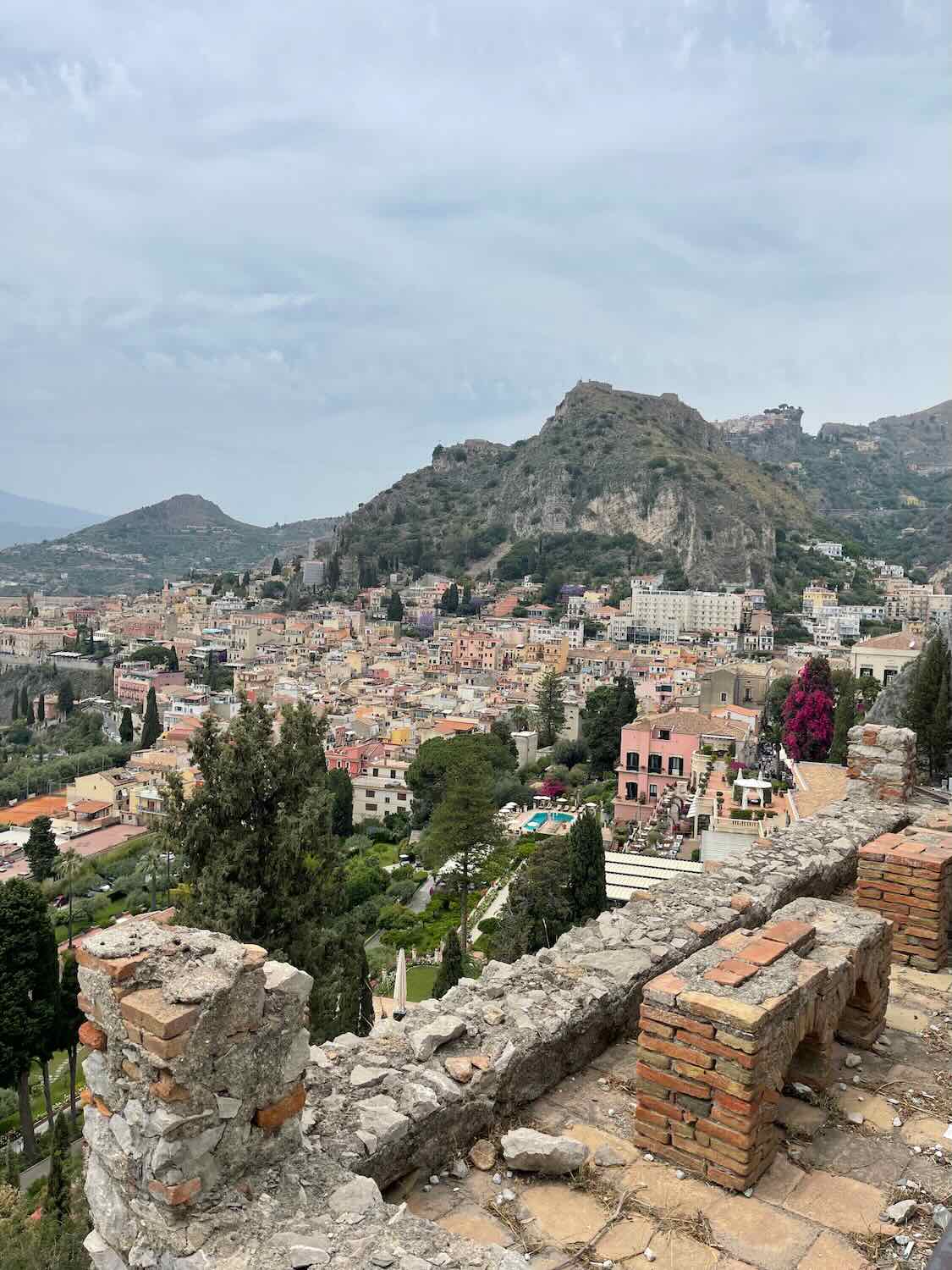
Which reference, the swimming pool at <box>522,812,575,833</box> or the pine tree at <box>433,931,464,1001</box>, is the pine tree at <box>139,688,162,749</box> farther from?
the pine tree at <box>433,931,464,1001</box>

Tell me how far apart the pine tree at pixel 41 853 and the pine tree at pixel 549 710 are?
2712cm

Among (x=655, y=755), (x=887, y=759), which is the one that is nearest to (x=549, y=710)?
(x=655, y=755)

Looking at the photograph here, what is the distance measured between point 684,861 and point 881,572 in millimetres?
107936

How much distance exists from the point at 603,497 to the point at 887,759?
127 m

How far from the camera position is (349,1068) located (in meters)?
3.67

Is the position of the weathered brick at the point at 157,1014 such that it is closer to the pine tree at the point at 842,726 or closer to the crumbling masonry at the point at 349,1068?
the crumbling masonry at the point at 349,1068

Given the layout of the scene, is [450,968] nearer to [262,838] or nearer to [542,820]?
[262,838]

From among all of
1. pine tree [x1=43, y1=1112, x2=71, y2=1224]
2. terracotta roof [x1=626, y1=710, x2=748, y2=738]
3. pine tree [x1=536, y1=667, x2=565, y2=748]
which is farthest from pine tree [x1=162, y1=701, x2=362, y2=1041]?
pine tree [x1=536, y1=667, x2=565, y2=748]

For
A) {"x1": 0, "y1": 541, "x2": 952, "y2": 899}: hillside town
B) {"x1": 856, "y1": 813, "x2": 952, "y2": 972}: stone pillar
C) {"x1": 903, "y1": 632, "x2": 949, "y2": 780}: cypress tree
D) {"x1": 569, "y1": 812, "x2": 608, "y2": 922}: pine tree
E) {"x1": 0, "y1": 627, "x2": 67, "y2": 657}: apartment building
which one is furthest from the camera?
{"x1": 0, "y1": 627, "x2": 67, "y2": 657}: apartment building

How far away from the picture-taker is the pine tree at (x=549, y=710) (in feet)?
174

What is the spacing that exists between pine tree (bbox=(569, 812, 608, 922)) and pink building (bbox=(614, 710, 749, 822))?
1362cm

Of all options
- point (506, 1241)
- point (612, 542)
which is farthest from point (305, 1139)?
point (612, 542)

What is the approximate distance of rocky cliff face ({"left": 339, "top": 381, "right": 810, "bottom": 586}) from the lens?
12238 cm

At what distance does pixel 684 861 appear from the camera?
77.2 feet
